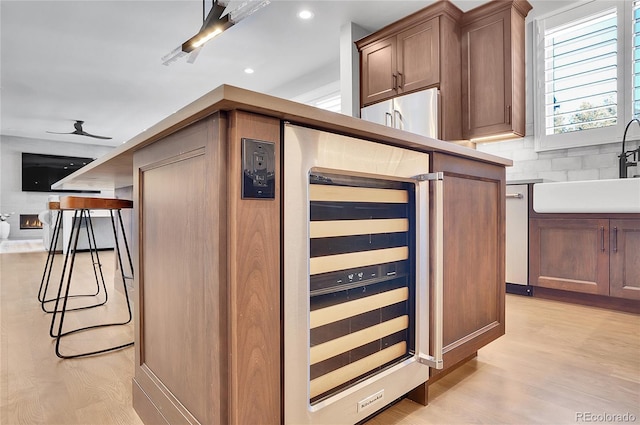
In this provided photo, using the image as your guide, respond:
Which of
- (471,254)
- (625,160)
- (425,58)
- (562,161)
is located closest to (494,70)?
(425,58)

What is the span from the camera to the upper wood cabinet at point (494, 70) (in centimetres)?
284

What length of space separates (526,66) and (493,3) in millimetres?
663

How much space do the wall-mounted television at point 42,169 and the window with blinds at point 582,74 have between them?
1021 cm

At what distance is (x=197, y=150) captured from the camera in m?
0.78

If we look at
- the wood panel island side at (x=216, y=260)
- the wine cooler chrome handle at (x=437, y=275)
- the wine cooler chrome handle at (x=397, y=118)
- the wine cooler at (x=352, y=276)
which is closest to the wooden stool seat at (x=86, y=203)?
the wood panel island side at (x=216, y=260)

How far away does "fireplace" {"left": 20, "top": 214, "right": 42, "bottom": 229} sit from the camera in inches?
337

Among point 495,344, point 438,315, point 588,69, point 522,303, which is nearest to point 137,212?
point 438,315

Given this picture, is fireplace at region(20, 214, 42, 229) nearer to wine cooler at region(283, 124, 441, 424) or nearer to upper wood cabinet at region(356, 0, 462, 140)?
upper wood cabinet at region(356, 0, 462, 140)

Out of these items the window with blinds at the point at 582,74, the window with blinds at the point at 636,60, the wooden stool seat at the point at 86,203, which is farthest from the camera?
the window with blinds at the point at 582,74

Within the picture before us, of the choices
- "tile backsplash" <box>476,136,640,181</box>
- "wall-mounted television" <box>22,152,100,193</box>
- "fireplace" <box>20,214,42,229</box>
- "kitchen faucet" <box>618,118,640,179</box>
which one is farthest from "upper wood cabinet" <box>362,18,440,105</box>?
"fireplace" <box>20,214,42,229</box>

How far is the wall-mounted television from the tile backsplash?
9838 mm

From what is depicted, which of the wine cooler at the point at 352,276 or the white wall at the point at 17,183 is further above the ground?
the white wall at the point at 17,183

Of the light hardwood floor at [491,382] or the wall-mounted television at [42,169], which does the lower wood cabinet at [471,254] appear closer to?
the light hardwood floor at [491,382]

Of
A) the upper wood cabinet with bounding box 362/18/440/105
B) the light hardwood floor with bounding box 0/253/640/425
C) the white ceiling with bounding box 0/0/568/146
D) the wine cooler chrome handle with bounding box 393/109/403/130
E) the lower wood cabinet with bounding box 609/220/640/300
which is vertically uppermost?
the white ceiling with bounding box 0/0/568/146
